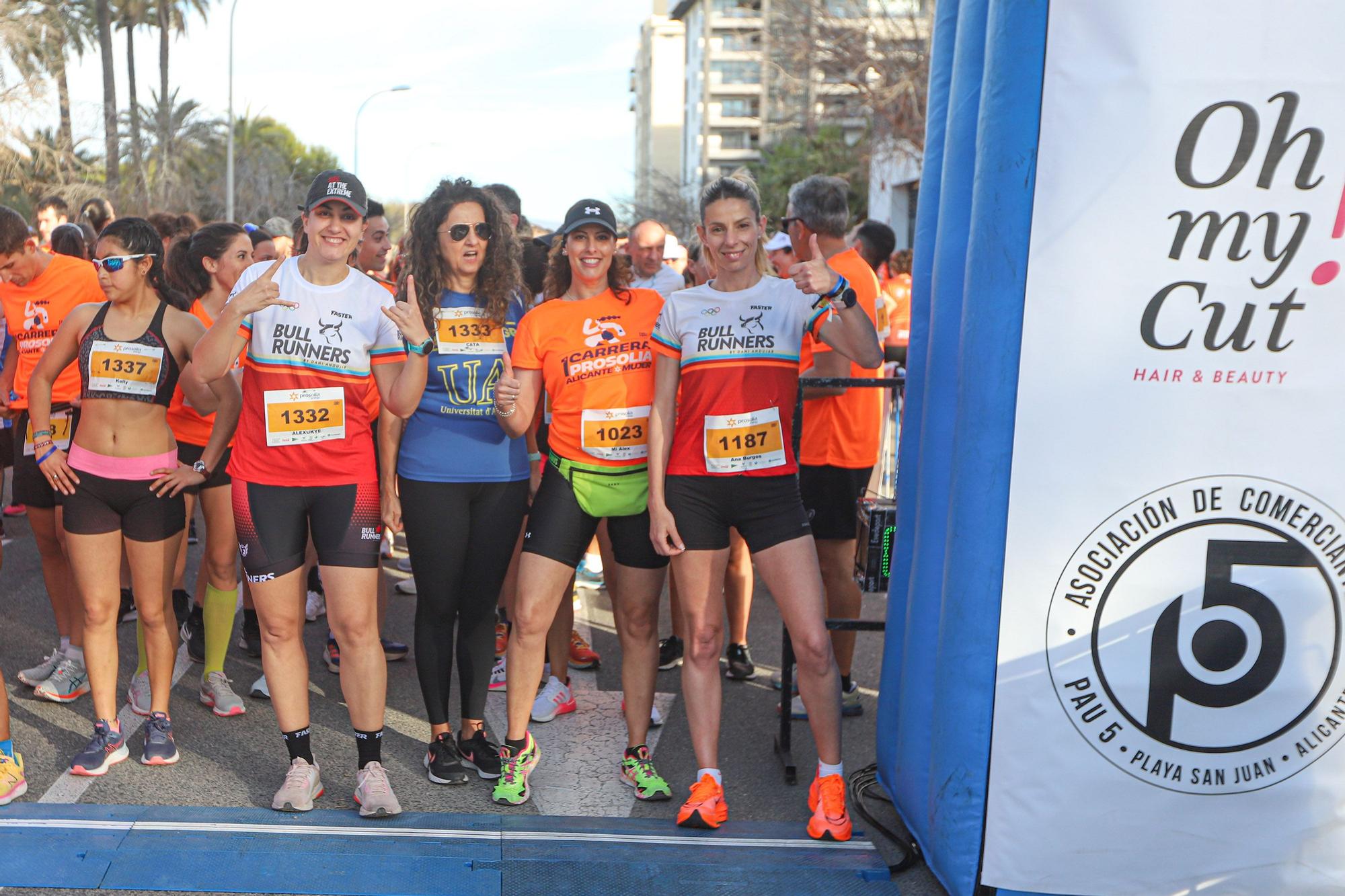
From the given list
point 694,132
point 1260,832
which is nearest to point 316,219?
point 1260,832

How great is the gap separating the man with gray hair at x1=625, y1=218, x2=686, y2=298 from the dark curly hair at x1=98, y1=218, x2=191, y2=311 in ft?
7.26

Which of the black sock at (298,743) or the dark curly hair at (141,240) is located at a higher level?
the dark curly hair at (141,240)

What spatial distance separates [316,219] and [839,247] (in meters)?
2.29

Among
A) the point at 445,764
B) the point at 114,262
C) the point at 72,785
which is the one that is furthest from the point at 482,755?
the point at 114,262

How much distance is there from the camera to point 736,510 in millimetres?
4078

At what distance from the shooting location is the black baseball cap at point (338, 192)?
4.04 m

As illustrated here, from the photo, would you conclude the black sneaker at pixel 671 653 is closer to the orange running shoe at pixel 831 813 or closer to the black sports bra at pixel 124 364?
the orange running shoe at pixel 831 813

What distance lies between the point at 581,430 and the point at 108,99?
99.5ft

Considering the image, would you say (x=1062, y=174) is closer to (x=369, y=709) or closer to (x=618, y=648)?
(x=369, y=709)

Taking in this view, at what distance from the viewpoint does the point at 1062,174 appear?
318 cm

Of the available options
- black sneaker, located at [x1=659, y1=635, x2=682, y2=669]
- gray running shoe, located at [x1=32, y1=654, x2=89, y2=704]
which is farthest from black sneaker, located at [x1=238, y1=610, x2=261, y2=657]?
black sneaker, located at [x1=659, y1=635, x2=682, y2=669]

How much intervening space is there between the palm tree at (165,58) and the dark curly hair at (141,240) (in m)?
30.5

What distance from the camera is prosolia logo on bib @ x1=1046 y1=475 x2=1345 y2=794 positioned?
3.28m

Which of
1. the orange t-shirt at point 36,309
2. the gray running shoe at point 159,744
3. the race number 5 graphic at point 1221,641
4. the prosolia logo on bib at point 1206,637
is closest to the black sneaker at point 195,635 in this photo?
the gray running shoe at point 159,744
